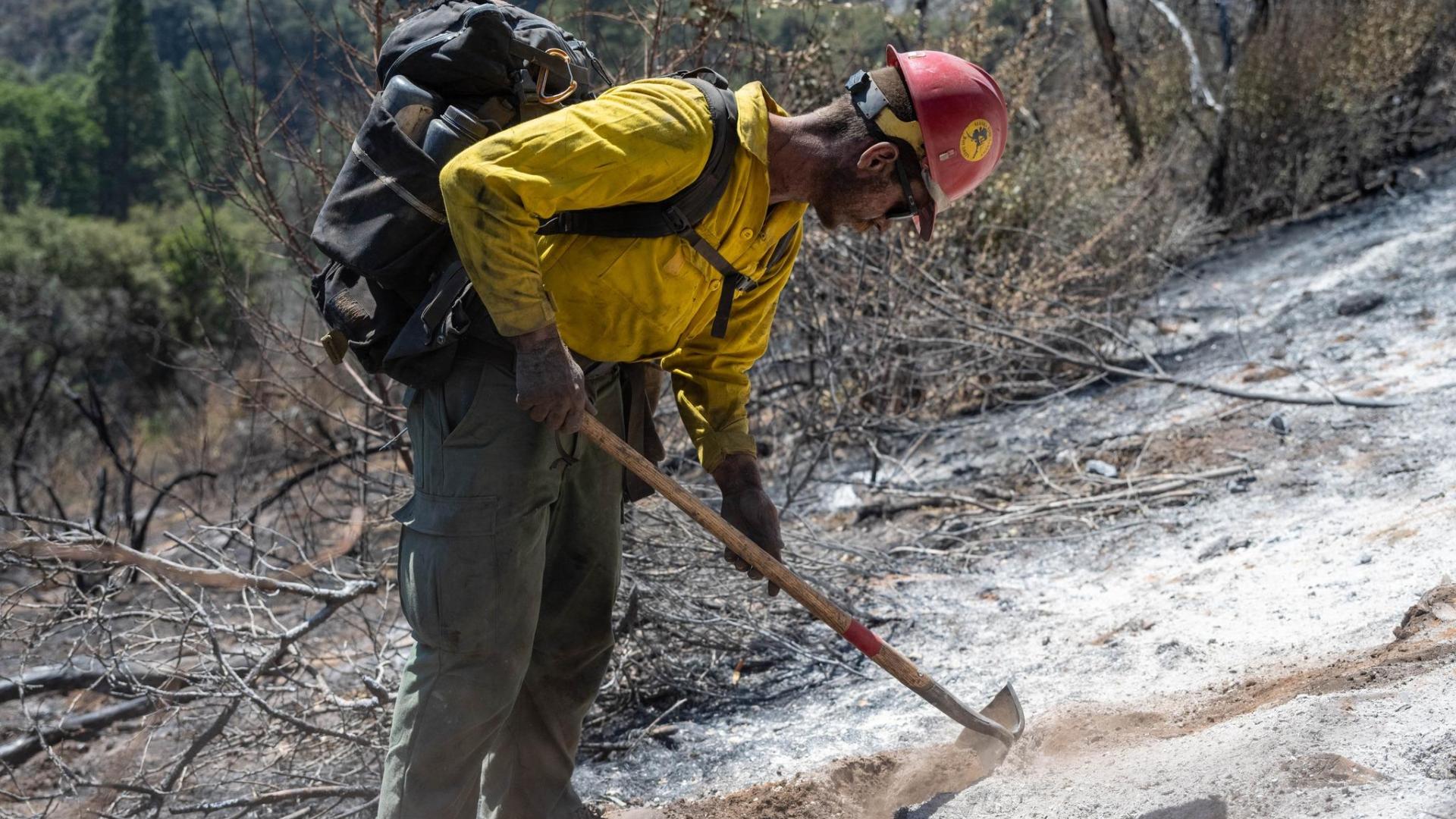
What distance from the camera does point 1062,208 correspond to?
7.19 metres

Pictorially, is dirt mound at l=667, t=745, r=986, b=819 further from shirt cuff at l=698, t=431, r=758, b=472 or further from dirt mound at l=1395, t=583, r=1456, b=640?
dirt mound at l=1395, t=583, r=1456, b=640

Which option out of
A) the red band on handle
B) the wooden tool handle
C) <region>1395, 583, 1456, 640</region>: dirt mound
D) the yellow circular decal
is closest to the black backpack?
the wooden tool handle

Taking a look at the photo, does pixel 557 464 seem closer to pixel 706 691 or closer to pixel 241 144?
pixel 706 691

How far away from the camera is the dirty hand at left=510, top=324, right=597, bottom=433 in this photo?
2129 millimetres

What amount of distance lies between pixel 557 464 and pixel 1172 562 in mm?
2522

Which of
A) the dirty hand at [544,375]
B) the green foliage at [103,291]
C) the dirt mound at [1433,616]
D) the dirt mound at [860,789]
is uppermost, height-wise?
the dirty hand at [544,375]

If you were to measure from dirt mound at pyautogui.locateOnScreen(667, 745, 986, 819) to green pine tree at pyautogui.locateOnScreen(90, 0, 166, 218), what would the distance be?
43100 mm

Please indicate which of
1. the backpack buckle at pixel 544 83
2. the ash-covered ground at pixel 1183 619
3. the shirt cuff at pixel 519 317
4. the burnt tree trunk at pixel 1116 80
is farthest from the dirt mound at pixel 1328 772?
the burnt tree trunk at pixel 1116 80

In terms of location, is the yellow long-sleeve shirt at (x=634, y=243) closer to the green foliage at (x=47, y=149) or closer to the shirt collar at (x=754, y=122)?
the shirt collar at (x=754, y=122)

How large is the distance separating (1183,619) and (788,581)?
152 cm

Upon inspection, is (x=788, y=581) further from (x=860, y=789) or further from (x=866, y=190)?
(x=866, y=190)

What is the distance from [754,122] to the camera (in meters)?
2.29

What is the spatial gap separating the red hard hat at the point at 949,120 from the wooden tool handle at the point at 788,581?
0.73 m

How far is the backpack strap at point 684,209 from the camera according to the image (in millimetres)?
2227
